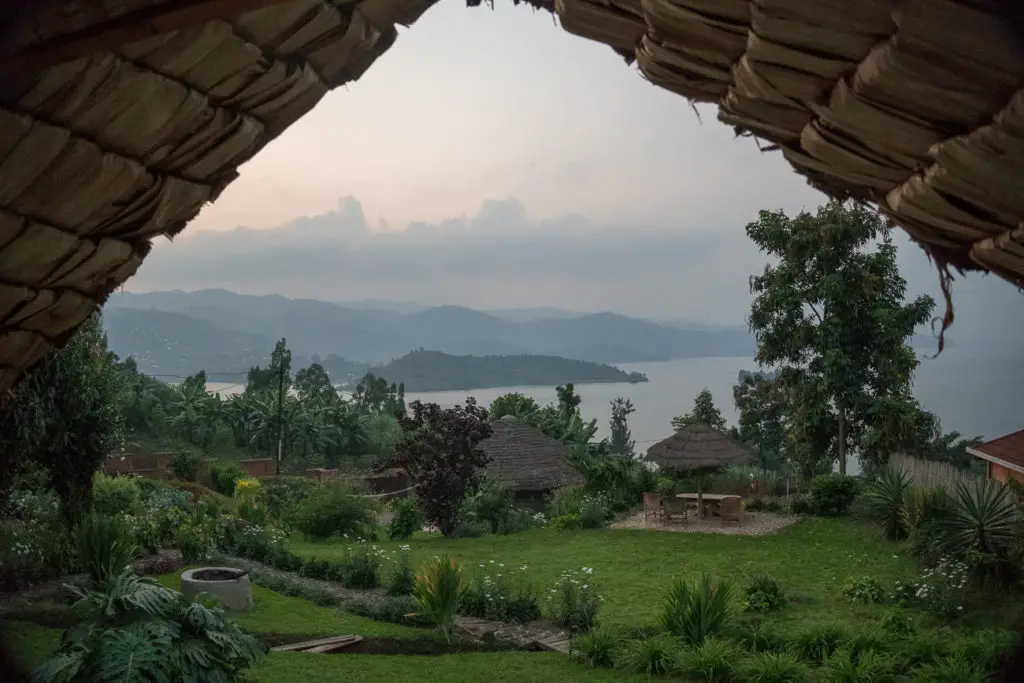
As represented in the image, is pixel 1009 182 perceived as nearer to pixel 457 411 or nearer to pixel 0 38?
pixel 0 38

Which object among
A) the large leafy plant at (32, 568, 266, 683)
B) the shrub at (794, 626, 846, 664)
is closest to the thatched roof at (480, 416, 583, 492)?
the shrub at (794, 626, 846, 664)

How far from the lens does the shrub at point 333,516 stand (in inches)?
648

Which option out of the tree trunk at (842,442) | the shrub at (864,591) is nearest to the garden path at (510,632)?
the shrub at (864,591)

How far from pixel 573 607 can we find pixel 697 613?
5.20 ft

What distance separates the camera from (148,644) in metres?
5.74

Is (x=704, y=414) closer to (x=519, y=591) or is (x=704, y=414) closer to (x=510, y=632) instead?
(x=519, y=591)

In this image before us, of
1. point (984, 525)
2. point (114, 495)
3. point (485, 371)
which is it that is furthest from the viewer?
point (485, 371)

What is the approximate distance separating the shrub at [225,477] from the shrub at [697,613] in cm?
1844

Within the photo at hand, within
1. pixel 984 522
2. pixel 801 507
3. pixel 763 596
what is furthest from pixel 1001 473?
pixel 763 596

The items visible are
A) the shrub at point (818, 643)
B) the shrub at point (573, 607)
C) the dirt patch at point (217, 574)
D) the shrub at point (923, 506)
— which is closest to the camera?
the shrub at point (818, 643)

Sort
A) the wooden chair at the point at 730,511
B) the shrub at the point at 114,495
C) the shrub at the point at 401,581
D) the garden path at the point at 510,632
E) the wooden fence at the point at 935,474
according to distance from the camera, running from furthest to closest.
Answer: the wooden chair at the point at 730,511 < the shrub at the point at 114,495 < the wooden fence at the point at 935,474 < the shrub at the point at 401,581 < the garden path at the point at 510,632

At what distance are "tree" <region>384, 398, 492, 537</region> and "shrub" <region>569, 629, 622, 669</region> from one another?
831cm

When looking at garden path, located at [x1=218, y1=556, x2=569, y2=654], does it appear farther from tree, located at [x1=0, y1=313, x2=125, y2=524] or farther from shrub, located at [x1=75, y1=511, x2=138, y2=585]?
tree, located at [x1=0, y1=313, x2=125, y2=524]

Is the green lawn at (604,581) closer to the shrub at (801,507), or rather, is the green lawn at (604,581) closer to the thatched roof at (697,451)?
the shrub at (801,507)
